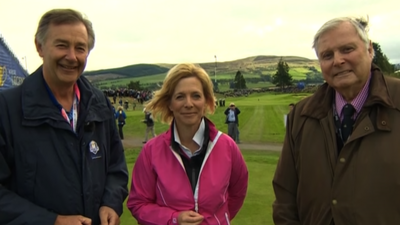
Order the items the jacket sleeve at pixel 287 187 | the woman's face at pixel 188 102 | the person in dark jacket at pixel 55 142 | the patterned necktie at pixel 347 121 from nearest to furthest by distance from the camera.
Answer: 1. the person in dark jacket at pixel 55 142
2. the patterned necktie at pixel 347 121
3. the jacket sleeve at pixel 287 187
4. the woman's face at pixel 188 102

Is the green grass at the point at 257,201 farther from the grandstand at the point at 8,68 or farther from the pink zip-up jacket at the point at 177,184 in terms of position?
the grandstand at the point at 8,68

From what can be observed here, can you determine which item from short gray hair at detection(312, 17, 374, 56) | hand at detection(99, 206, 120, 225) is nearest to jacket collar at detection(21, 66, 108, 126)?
hand at detection(99, 206, 120, 225)

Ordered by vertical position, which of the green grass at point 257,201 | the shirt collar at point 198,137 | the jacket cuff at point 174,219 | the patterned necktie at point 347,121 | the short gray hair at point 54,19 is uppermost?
the short gray hair at point 54,19

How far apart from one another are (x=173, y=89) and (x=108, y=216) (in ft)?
3.35

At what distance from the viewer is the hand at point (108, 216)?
2.67m

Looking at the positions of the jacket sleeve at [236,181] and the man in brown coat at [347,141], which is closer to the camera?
the man in brown coat at [347,141]

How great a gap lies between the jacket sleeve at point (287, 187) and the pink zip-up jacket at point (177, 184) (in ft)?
1.31

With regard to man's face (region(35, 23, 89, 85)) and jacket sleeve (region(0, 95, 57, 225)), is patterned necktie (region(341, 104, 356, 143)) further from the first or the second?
jacket sleeve (region(0, 95, 57, 225))

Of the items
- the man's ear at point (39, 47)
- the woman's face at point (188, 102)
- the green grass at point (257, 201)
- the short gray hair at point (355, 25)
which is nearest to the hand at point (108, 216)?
the woman's face at point (188, 102)

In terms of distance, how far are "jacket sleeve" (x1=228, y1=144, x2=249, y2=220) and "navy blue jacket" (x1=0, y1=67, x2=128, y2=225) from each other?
103 centimetres

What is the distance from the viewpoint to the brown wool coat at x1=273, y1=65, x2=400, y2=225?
91.4 inches

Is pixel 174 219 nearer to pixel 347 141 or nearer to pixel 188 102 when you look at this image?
pixel 188 102

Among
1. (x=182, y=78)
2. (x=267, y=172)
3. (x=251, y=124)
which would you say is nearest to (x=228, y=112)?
(x=251, y=124)

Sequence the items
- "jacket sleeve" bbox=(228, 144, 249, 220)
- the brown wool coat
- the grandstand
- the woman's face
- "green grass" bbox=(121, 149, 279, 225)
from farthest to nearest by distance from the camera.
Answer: the grandstand
"green grass" bbox=(121, 149, 279, 225)
"jacket sleeve" bbox=(228, 144, 249, 220)
the woman's face
the brown wool coat
